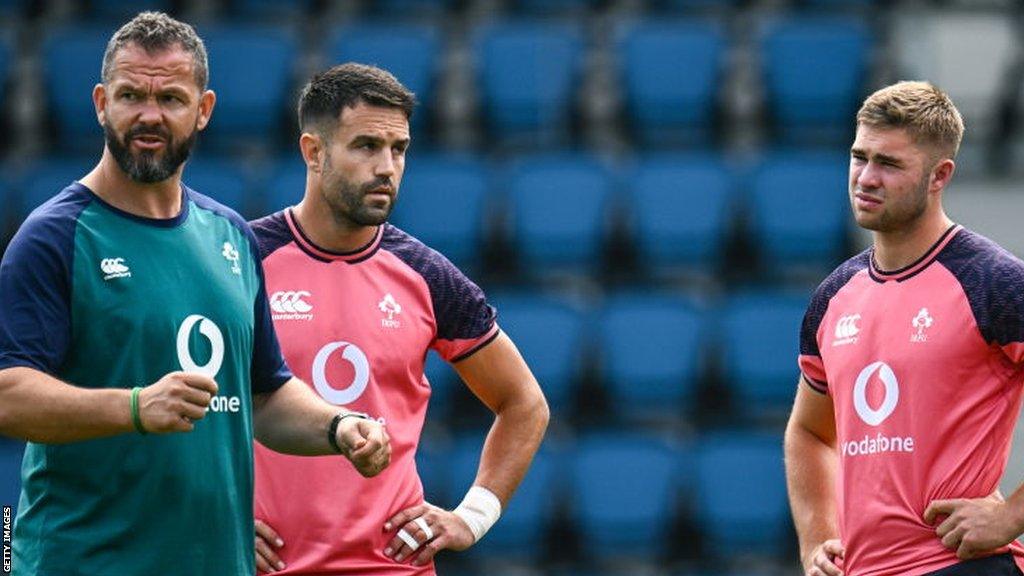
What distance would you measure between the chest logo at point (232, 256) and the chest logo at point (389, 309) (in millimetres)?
824

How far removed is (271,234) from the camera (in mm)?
5586

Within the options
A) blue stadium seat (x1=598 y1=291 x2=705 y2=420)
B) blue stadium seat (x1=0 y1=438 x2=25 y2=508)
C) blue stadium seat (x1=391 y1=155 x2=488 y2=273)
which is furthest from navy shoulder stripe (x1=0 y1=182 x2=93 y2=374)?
blue stadium seat (x1=391 y1=155 x2=488 y2=273)

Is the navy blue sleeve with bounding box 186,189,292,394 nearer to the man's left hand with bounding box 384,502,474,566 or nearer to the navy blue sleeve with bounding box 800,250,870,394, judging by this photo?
the man's left hand with bounding box 384,502,474,566

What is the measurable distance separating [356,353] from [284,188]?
17.3 feet

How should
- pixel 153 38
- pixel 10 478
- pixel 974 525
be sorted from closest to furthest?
pixel 153 38 → pixel 974 525 → pixel 10 478

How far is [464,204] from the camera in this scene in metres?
10.6

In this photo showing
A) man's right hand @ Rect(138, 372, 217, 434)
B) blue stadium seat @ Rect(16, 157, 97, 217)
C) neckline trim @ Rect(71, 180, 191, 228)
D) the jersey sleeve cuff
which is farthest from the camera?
blue stadium seat @ Rect(16, 157, 97, 217)

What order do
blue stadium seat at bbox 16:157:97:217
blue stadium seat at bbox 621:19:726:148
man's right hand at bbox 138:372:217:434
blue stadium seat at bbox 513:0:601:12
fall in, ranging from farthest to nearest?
blue stadium seat at bbox 513:0:601:12
blue stadium seat at bbox 621:19:726:148
blue stadium seat at bbox 16:157:97:217
man's right hand at bbox 138:372:217:434

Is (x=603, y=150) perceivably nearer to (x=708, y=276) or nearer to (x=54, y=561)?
(x=708, y=276)

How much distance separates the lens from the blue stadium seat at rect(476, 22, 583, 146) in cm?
1125

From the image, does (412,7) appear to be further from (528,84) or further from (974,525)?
(974,525)

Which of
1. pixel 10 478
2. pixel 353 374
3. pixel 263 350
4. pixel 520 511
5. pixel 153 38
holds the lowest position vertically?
pixel 520 511

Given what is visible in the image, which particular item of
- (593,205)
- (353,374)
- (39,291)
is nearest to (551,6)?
(593,205)

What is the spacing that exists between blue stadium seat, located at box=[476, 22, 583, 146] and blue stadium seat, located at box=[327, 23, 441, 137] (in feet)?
1.12
